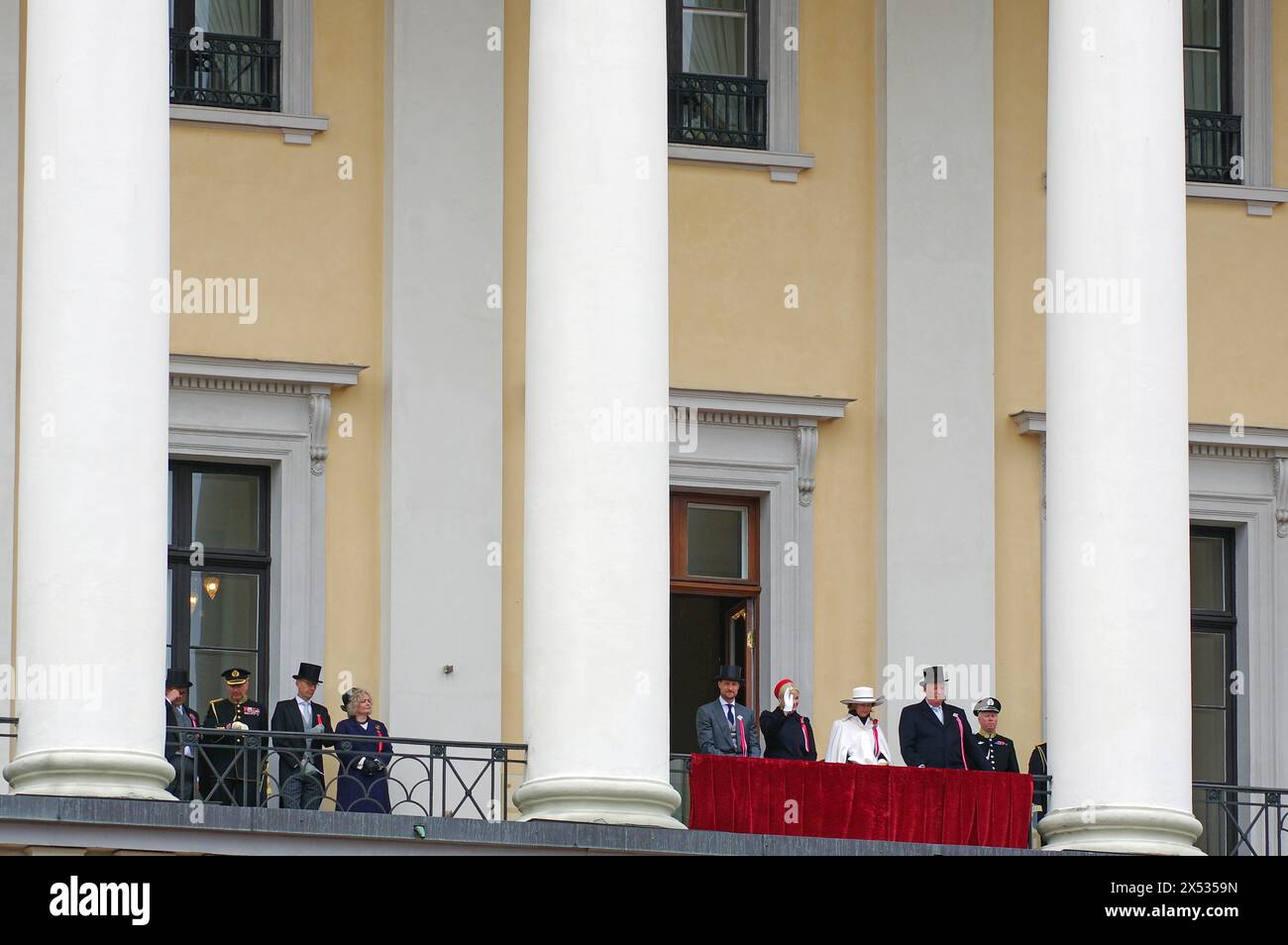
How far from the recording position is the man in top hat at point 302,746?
27.9 meters

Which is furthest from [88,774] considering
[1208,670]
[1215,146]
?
[1215,146]

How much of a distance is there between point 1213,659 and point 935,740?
16.7ft

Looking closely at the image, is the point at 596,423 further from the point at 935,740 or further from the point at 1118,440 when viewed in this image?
the point at 935,740

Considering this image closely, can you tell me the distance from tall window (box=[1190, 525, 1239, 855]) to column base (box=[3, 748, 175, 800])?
11.5 m

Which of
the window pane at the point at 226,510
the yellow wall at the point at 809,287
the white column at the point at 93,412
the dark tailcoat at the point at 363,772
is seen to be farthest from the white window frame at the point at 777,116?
the white column at the point at 93,412

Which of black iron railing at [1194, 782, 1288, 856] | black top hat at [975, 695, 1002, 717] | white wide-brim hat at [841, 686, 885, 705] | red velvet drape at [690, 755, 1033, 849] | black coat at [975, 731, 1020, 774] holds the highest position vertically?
white wide-brim hat at [841, 686, 885, 705]

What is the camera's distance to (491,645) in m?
31.3

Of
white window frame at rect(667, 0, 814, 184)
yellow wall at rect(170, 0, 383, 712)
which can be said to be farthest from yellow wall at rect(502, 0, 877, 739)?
yellow wall at rect(170, 0, 383, 712)

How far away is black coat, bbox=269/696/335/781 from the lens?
28141 mm

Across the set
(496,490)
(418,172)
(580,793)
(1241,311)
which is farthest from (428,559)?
(1241,311)

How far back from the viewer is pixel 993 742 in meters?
30.3

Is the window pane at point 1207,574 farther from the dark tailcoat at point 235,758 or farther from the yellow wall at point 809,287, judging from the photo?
the dark tailcoat at point 235,758

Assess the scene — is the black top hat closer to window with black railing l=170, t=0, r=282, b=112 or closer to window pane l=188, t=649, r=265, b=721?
window pane l=188, t=649, r=265, b=721
